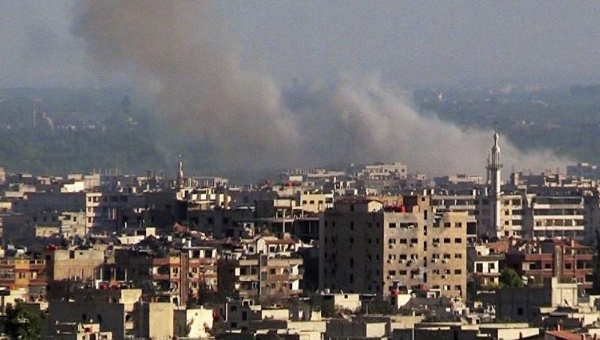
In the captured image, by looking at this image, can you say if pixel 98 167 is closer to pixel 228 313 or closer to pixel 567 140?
pixel 567 140

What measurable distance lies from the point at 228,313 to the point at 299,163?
98319mm

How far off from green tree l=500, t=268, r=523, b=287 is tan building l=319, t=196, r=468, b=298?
0.85 meters

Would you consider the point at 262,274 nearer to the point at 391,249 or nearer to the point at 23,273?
the point at 391,249

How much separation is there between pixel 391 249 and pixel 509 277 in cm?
235

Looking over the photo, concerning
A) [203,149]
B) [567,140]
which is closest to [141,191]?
[203,149]

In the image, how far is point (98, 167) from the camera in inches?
6644

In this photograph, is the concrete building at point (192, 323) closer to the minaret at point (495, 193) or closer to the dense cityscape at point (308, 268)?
the dense cityscape at point (308, 268)

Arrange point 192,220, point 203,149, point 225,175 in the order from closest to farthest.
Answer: point 192,220, point 225,175, point 203,149

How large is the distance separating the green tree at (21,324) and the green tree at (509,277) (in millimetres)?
18145

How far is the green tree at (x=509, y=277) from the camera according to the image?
2630 inches

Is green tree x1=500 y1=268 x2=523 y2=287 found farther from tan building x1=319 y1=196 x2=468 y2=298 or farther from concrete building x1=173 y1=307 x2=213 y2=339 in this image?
concrete building x1=173 y1=307 x2=213 y2=339

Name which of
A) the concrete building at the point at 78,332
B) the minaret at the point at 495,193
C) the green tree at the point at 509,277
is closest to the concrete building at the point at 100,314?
the concrete building at the point at 78,332

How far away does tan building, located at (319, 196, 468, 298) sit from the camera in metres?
67.0

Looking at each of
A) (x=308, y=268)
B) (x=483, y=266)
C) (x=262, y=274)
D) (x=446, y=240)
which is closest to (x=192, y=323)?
(x=262, y=274)
